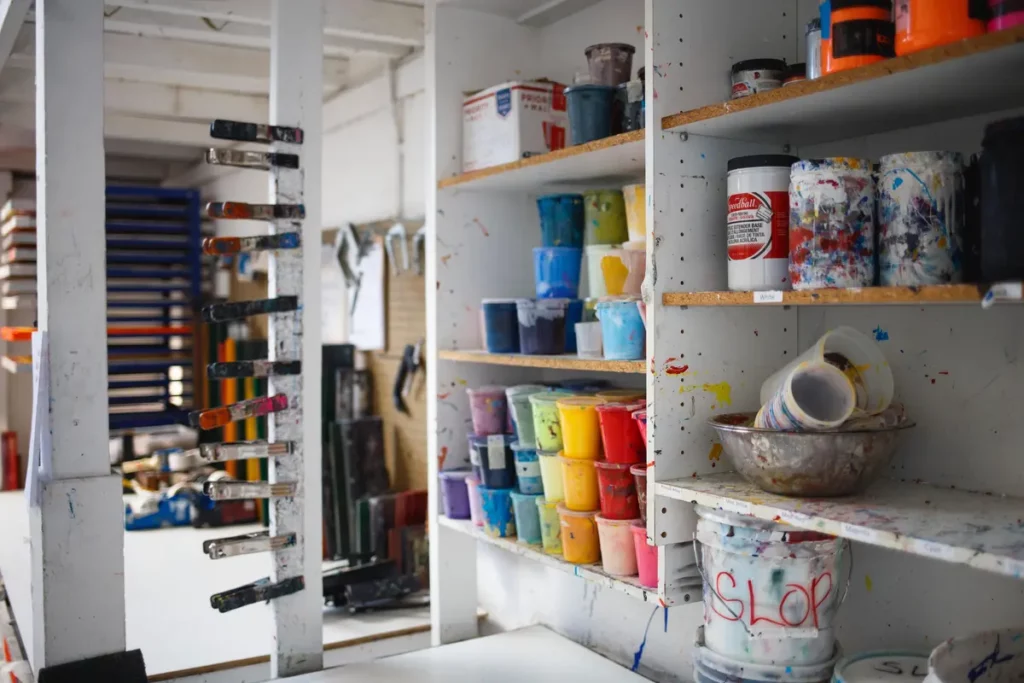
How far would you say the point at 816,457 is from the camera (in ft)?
5.29

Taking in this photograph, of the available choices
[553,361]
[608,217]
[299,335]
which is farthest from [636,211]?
[299,335]

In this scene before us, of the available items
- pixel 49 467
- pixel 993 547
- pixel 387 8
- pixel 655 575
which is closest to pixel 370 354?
pixel 387 8

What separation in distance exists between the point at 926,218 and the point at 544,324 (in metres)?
1.04

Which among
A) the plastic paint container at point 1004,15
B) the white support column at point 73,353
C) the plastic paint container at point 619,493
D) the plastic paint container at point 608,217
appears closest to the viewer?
the plastic paint container at point 1004,15

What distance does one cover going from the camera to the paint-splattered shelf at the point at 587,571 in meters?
1.93

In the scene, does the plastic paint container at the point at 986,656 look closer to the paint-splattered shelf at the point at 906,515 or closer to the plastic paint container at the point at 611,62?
the paint-splattered shelf at the point at 906,515

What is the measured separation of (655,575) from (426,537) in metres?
1.45

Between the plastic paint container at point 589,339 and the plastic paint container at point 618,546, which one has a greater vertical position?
the plastic paint container at point 589,339

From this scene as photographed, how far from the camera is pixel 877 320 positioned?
1935 mm

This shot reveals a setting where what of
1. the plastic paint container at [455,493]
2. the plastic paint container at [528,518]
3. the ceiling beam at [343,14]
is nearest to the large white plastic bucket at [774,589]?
the plastic paint container at [528,518]

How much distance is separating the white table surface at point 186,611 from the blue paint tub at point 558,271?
47.5 inches

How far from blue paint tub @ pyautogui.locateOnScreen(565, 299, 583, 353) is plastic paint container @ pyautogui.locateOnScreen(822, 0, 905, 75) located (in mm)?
976

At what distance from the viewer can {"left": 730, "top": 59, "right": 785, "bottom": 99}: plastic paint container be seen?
184 cm

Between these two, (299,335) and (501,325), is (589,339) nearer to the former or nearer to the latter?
(501,325)
